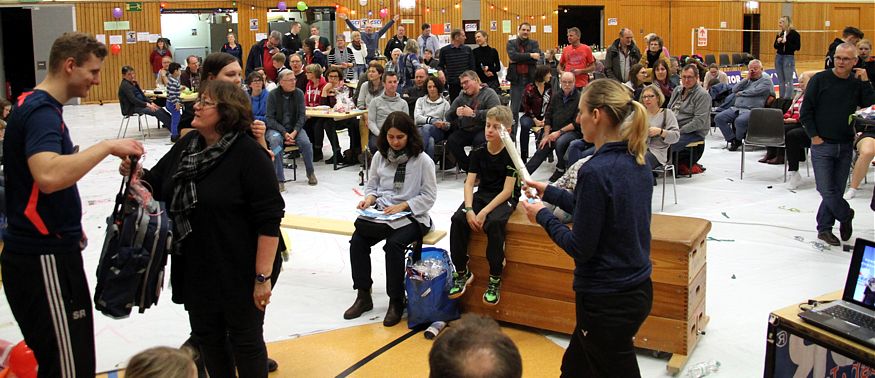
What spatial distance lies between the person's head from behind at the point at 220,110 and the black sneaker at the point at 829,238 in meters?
5.18

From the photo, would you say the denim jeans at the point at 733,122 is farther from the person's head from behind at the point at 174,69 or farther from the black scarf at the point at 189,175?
the person's head from behind at the point at 174,69

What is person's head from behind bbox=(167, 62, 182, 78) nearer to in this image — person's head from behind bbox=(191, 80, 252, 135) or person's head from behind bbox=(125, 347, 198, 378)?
person's head from behind bbox=(191, 80, 252, 135)

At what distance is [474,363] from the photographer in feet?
5.57

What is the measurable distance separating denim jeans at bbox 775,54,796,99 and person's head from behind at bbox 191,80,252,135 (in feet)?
45.1

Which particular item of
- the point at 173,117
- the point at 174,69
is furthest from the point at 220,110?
the point at 174,69

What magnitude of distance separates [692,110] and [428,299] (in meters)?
5.08

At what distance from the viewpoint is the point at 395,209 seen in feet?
16.6

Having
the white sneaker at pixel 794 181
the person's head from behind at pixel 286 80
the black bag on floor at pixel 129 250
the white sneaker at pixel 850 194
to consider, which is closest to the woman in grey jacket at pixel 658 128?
the white sneaker at pixel 794 181

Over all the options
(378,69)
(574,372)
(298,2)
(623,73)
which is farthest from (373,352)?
(298,2)

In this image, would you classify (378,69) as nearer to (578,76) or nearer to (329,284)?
(578,76)

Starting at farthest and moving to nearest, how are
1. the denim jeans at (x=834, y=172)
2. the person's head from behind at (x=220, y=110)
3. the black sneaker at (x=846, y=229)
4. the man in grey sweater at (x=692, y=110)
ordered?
the man in grey sweater at (x=692, y=110) → the black sneaker at (x=846, y=229) → the denim jeans at (x=834, y=172) → the person's head from behind at (x=220, y=110)

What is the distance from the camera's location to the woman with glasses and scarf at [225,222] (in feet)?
9.91

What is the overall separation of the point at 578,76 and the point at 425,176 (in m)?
7.94

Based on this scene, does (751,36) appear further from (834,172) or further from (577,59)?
(834,172)
